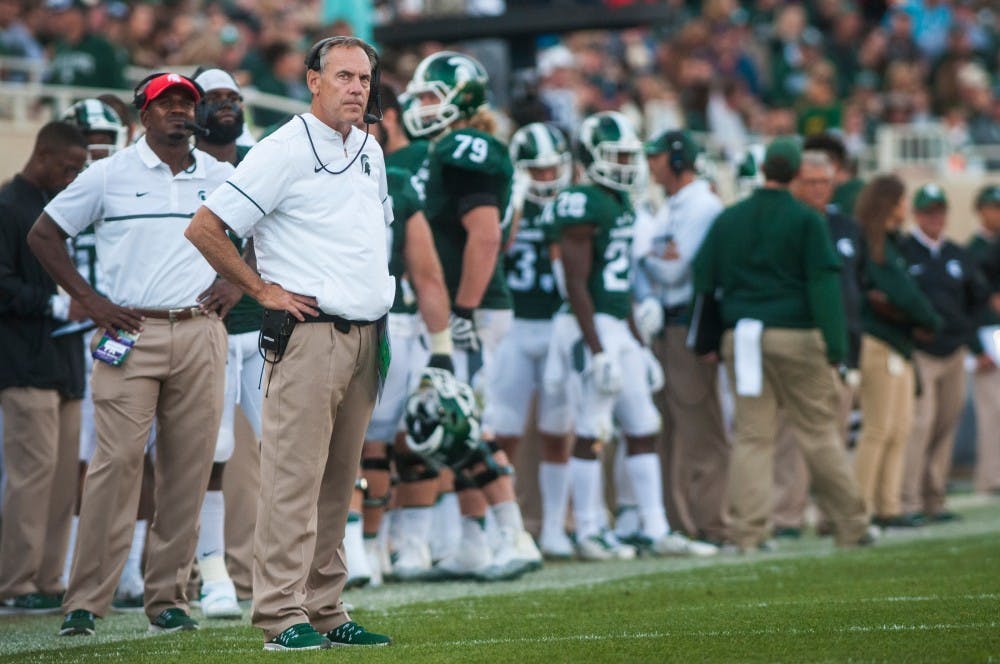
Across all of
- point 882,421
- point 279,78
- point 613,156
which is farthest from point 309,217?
point 279,78

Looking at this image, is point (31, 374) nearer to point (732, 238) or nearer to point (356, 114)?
point (356, 114)

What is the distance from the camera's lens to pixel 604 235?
10.2 meters

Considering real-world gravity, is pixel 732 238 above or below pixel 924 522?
above

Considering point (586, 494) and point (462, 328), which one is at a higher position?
point (462, 328)

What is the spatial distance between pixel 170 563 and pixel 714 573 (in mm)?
3117

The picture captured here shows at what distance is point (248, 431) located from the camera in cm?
835

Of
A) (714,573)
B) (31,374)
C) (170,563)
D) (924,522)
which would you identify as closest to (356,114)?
(170,563)

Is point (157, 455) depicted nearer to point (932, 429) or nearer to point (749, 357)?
point (749, 357)

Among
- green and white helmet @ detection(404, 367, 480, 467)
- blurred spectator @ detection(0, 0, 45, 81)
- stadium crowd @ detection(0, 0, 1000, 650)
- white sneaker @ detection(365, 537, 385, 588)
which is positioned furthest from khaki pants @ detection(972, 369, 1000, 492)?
blurred spectator @ detection(0, 0, 45, 81)

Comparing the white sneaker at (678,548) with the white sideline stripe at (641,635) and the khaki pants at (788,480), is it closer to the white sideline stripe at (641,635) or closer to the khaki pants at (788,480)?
the khaki pants at (788,480)

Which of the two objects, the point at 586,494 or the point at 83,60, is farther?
the point at 83,60

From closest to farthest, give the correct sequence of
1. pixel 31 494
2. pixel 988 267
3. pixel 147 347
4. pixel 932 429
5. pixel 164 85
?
pixel 147 347 → pixel 164 85 → pixel 31 494 → pixel 932 429 → pixel 988 267

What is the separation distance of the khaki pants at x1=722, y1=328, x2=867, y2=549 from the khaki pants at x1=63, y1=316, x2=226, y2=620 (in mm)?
3883

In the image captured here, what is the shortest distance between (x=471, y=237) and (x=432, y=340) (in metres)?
0.70
